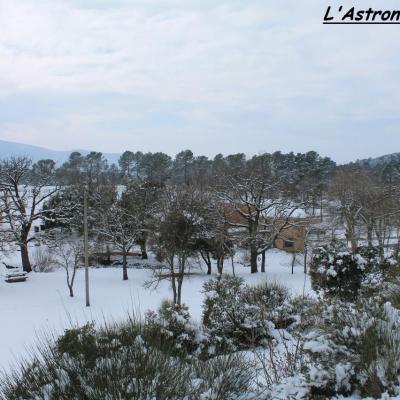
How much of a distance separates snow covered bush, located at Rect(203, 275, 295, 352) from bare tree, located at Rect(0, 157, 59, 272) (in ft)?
67.4

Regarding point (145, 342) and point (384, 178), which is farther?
point (384, 178)

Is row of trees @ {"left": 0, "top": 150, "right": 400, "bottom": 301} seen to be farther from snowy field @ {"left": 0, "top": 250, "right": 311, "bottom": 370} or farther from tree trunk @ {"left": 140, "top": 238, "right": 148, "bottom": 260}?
snowy field @ {"left": 0, "top": 250, "right": 311, "bottom": 370}

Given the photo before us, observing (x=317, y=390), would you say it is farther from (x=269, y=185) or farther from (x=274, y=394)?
(x=269, y=185)

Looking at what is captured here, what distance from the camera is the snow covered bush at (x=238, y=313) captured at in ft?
29.5

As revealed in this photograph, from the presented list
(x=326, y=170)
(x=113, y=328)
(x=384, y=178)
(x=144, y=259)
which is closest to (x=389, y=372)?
(x=113, y=328)

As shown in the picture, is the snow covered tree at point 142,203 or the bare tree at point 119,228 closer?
the bare tree at point 119,228

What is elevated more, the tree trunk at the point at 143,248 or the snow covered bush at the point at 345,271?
the snow covered bush at the point at 345,271

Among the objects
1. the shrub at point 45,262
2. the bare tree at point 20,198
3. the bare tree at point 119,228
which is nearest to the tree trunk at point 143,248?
the bare tree at point 119,228

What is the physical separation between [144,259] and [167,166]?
117 feet

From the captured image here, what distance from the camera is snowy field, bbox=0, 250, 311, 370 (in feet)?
53.4

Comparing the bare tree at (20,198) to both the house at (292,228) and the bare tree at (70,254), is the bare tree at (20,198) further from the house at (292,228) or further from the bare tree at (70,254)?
the house at (292,228)

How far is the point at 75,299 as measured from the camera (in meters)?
22.3

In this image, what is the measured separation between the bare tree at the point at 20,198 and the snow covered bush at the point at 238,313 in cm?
2055

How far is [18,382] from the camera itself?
399 cm
